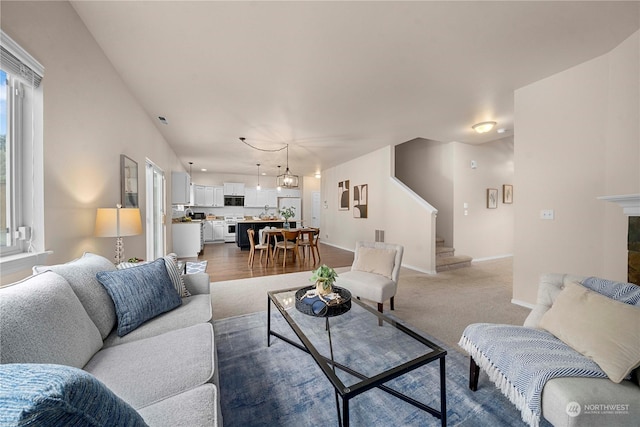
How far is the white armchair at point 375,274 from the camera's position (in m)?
2.47

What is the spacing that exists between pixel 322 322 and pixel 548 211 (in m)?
2.86

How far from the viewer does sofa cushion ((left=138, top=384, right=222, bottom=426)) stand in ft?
2.83

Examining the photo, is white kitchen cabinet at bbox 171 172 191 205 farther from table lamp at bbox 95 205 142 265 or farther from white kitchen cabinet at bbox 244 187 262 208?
table lamp at bbox 95 205 142 265

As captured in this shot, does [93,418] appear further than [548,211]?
No

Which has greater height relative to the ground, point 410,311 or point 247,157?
point 247,157

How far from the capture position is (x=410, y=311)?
2.74m

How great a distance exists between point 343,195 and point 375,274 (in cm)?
456

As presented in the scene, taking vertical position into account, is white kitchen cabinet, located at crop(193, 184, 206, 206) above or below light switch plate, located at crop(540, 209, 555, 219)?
above

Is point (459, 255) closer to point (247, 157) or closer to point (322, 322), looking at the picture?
point (322, 322)

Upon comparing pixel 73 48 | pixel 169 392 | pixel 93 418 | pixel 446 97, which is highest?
pixel 446 97

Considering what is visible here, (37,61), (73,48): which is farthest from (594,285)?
(73,48)

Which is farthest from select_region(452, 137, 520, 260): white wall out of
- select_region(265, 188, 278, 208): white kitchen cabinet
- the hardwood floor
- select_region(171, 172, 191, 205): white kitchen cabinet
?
select_region(265, 188, 278, 208): white kitchen cabinet

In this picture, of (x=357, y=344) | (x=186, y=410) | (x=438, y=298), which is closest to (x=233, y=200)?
(x=438, y=298)

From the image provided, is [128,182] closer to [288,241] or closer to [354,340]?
[354,340]
